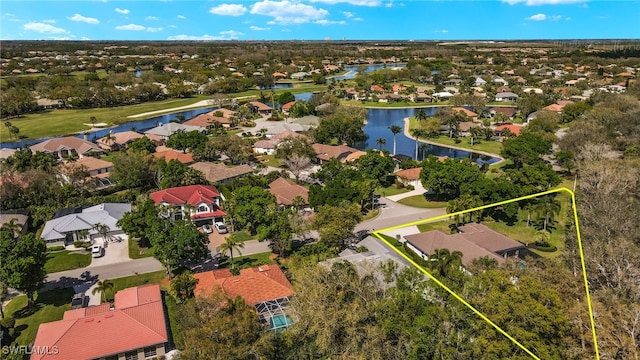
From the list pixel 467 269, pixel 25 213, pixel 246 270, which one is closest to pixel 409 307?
pixel 467 269

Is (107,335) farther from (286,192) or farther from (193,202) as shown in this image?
(286,192)

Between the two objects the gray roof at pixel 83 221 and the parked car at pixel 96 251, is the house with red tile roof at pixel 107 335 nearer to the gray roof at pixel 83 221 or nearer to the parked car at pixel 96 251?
the parked car at pixel 96 251

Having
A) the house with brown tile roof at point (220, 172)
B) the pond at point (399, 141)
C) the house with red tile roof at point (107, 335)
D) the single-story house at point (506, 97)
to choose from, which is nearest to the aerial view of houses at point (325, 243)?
the house with red tile roof at point (107, 335)

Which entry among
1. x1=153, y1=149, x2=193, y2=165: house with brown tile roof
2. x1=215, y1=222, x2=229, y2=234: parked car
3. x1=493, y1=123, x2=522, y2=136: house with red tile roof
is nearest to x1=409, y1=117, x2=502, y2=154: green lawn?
x1=493, y1=123, x2=522, y2=136: house with red tile roof

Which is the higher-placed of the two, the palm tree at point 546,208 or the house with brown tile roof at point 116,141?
the house with brown tile roof at point 116,141

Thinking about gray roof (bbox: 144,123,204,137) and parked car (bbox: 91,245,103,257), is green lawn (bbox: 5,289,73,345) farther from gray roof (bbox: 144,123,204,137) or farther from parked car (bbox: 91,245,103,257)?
gray roof (bbox: 144,123,204,137)

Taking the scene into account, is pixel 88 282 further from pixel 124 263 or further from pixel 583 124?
pixel 583 124
